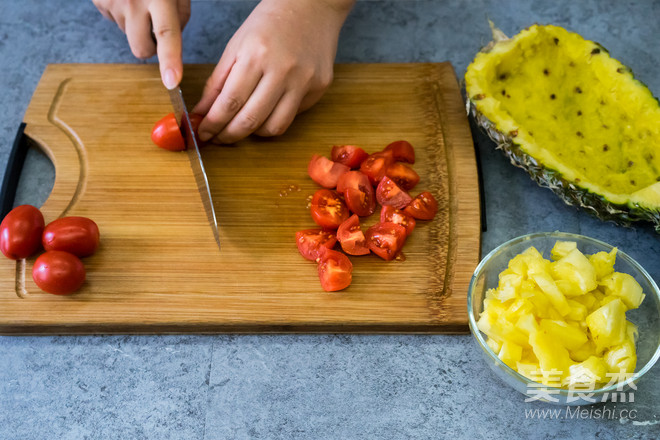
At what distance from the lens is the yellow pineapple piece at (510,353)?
140 cm

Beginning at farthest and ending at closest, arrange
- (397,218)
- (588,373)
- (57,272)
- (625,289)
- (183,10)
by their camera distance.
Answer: (183,10) → (397,218) → (57,272) → (625,289) → (588,373)

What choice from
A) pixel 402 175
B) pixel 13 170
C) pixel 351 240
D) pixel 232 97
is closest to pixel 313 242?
pixel 351 240

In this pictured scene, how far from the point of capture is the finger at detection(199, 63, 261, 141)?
70.1 inches

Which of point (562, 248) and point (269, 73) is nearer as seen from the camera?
point (562, 248)

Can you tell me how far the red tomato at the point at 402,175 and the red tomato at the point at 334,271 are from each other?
30 centimetres

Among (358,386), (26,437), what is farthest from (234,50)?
(26,437)

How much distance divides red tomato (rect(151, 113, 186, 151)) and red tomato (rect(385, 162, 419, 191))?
595 mm

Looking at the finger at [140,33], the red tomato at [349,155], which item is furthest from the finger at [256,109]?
the finger at [140,33]

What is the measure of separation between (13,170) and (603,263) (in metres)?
1.61

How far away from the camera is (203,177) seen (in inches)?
66.8

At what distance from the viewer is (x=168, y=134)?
6.07 feet

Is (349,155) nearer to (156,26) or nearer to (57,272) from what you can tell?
(156,26)

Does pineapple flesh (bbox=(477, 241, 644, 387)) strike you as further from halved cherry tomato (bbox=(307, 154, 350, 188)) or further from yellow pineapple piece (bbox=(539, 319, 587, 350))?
halved cherry tomato (bbox=(307, 154, 350, 188))

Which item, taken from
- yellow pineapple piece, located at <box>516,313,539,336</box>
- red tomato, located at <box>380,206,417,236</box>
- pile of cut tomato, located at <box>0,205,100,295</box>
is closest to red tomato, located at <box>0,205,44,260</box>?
pile of cut tomato, located at <box>0,205,100,295</box>
